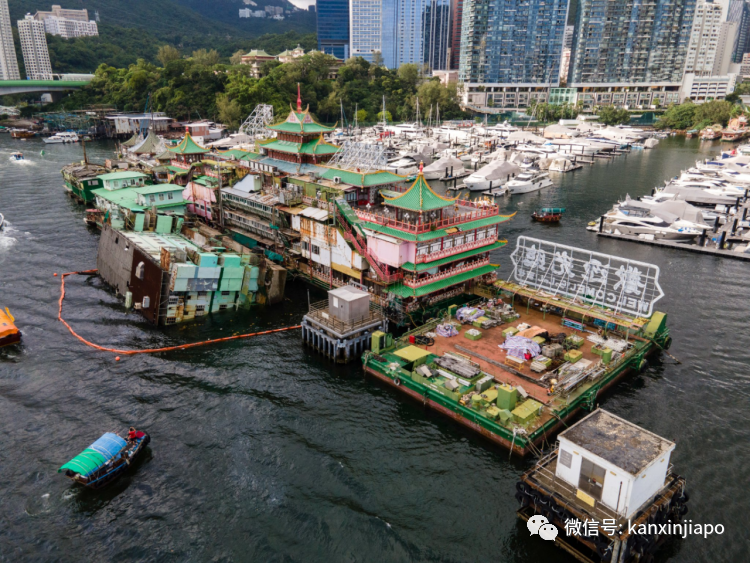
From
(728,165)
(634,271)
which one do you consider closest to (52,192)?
(634,271)

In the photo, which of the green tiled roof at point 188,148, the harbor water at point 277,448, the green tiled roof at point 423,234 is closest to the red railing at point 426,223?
the green tiled roof at point 423,234

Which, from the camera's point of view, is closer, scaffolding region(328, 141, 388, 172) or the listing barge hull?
the listing barge hull

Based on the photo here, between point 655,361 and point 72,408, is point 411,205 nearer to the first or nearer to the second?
point 655,361

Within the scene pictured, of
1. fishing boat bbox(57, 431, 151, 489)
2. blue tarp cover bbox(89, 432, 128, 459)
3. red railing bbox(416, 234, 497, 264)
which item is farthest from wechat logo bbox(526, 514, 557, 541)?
red railing bbox(416, 234, 497, 264)

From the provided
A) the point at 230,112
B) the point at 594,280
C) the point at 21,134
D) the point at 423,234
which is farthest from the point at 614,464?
the point at 21,134

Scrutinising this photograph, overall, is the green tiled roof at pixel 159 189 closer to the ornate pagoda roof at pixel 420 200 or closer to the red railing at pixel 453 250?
the ornate pagoda roof at pixel 420 200

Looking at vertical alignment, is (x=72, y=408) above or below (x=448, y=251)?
below

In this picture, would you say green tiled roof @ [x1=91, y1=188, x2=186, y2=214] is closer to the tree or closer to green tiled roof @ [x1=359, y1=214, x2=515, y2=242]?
green tiled roof @ [x1=359, y1=214, x2=515, y2=242]
